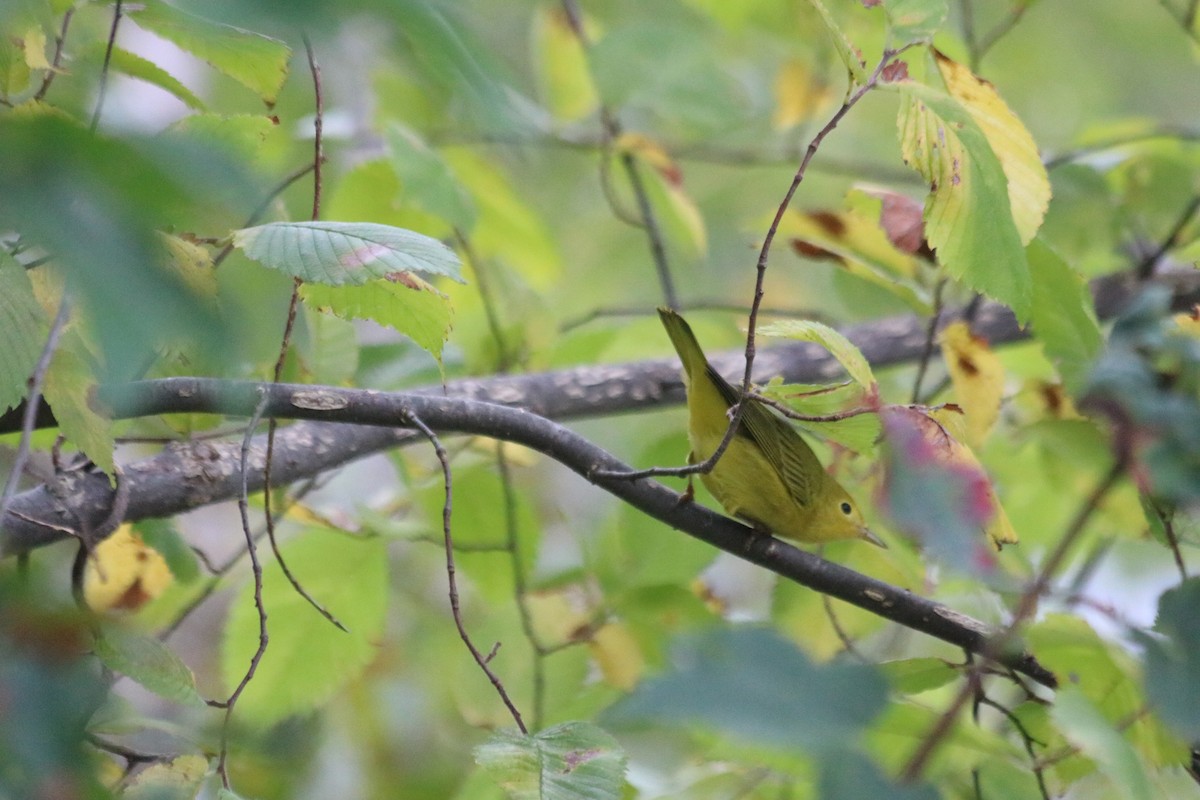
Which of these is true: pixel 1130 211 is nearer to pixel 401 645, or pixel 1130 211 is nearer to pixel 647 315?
pixel 647 315

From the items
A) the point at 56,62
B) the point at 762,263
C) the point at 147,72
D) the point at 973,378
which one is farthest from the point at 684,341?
the point at 56,62

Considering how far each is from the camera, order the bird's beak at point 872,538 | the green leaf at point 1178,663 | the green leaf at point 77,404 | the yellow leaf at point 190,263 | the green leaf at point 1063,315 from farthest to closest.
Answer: the bird's beak at point 872,538 < the green leaf at point 1063,315 < the green leaf at point 77,404 < the yellow leaf at point 190,263 < the green leaf at point 1178,663

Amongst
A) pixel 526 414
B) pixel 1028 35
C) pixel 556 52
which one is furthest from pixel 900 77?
pixel 1028 35

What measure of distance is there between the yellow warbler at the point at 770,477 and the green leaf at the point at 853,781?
1.69 metres

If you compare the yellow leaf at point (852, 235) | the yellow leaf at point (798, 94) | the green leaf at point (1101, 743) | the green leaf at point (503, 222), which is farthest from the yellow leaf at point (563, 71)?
the green leaf at point (1101, 743)

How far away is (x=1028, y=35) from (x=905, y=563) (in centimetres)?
390

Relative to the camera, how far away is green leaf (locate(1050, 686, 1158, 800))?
1.02m

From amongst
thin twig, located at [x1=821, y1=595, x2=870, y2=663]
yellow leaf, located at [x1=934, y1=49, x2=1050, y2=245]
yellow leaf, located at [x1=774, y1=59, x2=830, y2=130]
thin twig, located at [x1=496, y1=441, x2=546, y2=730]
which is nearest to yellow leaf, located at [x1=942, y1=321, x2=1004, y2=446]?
yellow leaf, located at [x1=934, y1=49, x2=1050, y2=245]

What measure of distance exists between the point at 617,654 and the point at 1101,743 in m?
1.37

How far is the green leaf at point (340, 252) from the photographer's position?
1.27m

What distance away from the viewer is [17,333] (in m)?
1.27

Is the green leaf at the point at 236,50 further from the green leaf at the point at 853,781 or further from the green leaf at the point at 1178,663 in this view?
the green leaf at the point at 1178,663

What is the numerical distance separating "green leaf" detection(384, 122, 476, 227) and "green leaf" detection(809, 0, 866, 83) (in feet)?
3.58

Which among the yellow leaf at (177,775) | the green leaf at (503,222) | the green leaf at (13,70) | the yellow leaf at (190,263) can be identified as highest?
the green leaf at (503,222)
